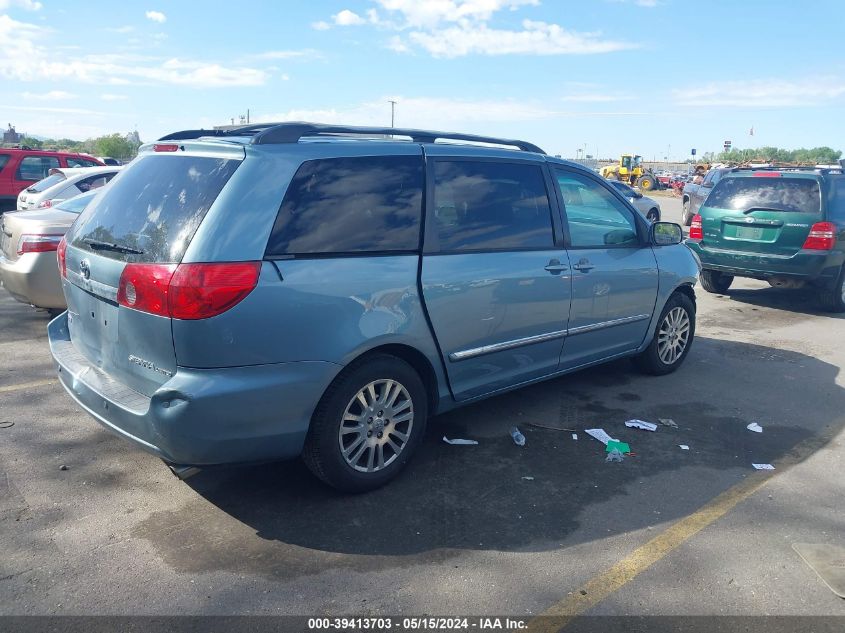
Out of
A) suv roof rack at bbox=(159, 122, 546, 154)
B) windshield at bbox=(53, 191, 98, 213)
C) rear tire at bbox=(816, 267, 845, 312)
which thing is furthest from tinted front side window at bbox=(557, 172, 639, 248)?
rear tire at bbox=(816, 267, 845, 312)

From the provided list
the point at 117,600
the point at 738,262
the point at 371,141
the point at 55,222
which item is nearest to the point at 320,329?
the point at 371,141

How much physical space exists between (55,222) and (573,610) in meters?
5.75

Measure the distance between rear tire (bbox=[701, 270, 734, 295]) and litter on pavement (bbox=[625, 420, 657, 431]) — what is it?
6.12m

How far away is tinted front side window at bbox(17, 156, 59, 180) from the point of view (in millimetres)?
16188

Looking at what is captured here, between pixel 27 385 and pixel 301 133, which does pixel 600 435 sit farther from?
pixel 27 385

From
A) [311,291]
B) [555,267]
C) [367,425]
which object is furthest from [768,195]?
Answer: [311,291]

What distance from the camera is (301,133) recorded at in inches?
142

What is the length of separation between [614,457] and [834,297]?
6.45m

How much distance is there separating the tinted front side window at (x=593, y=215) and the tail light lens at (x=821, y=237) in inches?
174

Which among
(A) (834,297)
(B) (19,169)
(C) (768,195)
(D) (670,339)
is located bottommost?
(A) (834,297)

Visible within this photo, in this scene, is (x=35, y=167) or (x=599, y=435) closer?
(x=599, y=435)

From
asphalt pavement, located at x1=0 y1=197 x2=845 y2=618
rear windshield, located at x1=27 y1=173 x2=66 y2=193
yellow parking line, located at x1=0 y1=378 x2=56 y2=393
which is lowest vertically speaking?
asphalt pavement, located at x1=0 y1=197 x2=845 y2=618

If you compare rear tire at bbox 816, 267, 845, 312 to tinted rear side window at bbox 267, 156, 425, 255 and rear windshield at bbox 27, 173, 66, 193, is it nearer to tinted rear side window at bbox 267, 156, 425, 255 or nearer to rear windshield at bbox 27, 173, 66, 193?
tinted rear side window at bbox 267, 156, 425, 255

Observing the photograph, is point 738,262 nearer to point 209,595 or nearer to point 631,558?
point 631,558
